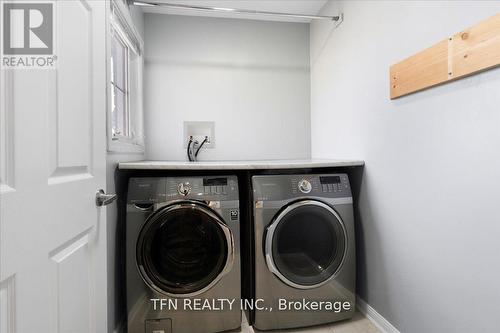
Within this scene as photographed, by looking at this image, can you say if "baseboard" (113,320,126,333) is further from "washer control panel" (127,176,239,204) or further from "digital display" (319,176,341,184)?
"digital display" (319,176,341,184)

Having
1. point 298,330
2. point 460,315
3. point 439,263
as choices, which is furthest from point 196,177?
point 460,315

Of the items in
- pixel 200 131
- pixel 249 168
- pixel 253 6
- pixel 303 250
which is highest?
pixel 253 6

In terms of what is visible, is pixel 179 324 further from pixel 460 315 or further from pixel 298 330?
pixel 460 315

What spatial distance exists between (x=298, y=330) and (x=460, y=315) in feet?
3.01

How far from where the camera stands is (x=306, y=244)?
1.77 metres

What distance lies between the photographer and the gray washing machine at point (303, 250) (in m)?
1.65

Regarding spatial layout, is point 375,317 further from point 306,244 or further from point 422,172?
point 422,172

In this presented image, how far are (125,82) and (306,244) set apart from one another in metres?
1.87

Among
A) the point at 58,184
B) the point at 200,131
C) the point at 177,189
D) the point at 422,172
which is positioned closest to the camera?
the point at 58,184

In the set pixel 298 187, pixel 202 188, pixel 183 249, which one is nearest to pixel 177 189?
pixel 202 188

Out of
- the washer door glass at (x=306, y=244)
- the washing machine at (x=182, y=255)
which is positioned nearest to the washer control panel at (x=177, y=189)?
the washing machine at (x=182, y=255)

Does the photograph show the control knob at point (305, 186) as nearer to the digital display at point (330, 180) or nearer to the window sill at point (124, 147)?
the digital display at point (330, 180)

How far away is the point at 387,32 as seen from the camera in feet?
5.12

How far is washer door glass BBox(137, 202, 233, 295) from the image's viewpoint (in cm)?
157
